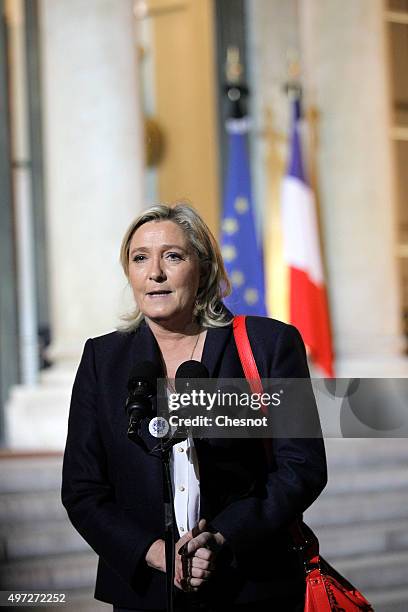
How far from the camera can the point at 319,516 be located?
438cm

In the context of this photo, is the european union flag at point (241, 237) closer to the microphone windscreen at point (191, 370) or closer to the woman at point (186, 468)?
the woman at point (186, 468)

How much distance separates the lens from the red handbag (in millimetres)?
2135

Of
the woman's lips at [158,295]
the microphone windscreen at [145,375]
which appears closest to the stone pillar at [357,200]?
the woman's lips at [158,295]

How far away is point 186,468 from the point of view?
2109 mm

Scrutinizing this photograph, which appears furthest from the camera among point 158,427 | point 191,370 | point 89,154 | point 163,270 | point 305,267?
point 305,267

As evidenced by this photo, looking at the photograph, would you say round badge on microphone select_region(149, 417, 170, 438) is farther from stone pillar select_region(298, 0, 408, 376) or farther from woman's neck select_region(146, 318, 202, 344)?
stone pillar select_region(298, 0, 408, 376)

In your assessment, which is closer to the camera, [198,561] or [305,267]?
[198,561]

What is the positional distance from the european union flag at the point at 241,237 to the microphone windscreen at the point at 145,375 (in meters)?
4.61

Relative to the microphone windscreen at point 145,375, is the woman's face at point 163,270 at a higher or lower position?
higher

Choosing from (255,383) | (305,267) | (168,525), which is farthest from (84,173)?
(168,525)

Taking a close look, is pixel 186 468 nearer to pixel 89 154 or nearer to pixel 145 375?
pixel 145 375

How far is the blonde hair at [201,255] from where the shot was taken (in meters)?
2.24

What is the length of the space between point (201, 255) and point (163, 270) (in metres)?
0.12

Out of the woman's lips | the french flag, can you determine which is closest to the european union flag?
the french flag
